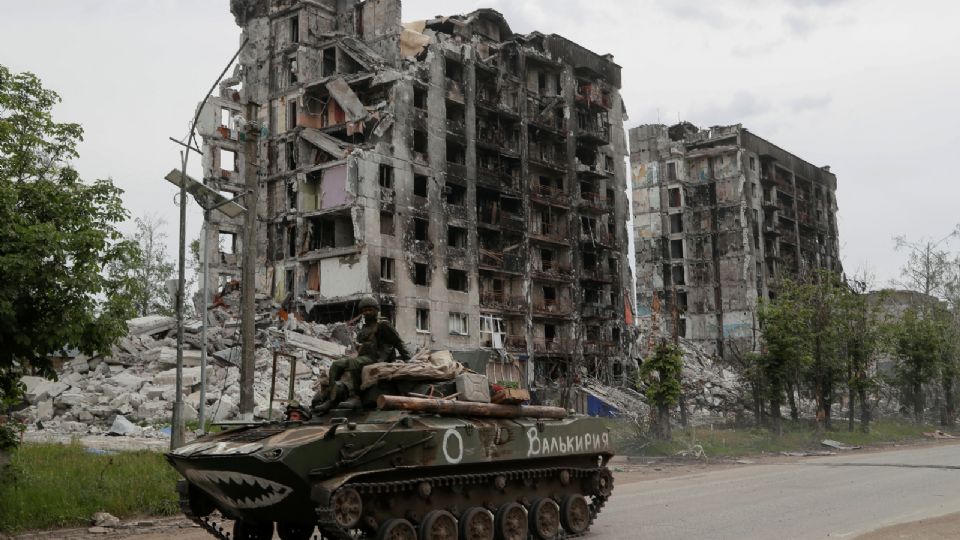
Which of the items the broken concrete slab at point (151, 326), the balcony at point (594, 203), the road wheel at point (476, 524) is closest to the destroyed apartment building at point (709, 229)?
the balcony at point (594, 203)

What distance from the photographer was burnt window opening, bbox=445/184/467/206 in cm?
5462

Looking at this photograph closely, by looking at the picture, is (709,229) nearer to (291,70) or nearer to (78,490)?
(291,70)

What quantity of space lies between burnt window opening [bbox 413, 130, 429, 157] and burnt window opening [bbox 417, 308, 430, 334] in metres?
8.99

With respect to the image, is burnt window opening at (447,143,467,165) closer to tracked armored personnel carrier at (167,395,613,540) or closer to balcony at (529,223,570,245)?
balcony at (529,223,570,245)

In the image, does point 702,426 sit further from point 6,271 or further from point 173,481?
point 6,271

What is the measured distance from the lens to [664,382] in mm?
32094

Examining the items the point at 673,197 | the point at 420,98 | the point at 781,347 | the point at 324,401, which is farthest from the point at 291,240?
the point at 324,401

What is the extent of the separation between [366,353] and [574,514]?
3810mm

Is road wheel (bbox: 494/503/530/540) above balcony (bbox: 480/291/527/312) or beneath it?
beneath

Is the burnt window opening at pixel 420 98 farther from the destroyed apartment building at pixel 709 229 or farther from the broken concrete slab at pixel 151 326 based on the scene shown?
the destroyed apartment building at pixel 709 229

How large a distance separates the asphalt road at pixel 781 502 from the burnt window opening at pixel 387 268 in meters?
28.3

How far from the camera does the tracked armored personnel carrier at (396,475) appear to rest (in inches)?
400

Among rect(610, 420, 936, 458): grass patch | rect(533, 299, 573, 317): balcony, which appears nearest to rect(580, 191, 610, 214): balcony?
rect(533, 299, 573, 317): balcony

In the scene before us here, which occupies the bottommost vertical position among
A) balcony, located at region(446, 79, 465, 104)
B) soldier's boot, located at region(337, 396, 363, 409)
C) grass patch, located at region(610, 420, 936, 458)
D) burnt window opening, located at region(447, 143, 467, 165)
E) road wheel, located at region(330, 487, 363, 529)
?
grass patch, located at region(610, 420, 936, 458)
